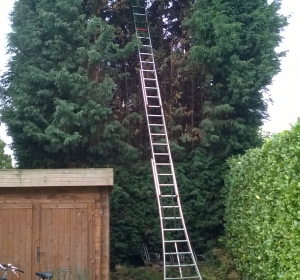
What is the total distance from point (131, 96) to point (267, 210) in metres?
5.94

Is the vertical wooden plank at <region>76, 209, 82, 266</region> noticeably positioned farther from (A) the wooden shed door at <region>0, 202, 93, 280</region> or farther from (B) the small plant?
(B) the small plant

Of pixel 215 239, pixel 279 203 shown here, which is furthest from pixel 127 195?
pixel 279 203

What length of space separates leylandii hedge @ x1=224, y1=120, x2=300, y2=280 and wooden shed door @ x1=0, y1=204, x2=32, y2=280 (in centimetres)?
390

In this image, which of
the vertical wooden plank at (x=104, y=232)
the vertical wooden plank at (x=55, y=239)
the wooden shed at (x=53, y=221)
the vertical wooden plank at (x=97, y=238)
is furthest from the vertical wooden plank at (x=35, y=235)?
the vertical wooden plank at (x=104, y=232)

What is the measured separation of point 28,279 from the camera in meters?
8.91

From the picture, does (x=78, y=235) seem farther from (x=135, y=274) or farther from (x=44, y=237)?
(x=135, y=274)

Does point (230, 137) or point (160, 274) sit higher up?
point (230, 137)

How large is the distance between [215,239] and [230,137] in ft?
7.99

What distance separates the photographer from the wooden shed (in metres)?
8.91

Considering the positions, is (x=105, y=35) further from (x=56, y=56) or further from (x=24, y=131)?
(x=24, y=131)

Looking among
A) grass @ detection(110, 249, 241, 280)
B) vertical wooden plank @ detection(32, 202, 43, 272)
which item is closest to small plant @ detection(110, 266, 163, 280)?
grass @ detection(110, 249, 241, 280)

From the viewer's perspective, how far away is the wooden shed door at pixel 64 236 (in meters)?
9.00

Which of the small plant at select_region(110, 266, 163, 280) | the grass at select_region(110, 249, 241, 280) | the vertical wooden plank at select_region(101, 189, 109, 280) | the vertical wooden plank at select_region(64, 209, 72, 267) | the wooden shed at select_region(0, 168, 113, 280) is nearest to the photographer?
the wooden shed at select_region(0, 168, 113, 280)

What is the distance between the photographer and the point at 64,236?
905 centimetres
